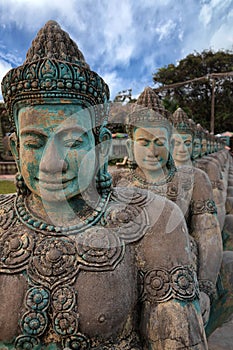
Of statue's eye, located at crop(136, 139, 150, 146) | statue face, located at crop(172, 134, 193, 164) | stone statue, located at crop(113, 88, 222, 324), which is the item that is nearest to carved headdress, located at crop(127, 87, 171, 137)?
stone statue, located at crop(113, 88, 222, 324)

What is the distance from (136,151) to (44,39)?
4.83ft

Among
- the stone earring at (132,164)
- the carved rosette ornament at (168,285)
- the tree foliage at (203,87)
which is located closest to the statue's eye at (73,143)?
the carved rosette ornament at (168,285)

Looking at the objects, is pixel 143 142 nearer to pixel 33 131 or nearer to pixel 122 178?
pixel 122 178

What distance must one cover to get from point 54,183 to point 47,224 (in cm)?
23

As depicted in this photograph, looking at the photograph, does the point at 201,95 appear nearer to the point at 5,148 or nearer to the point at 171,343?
the point at 5,148

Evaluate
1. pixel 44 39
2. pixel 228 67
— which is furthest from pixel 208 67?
pixel 44 39

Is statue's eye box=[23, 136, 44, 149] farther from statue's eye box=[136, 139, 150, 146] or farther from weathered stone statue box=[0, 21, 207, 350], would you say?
statue's eye box=[136, 139, 150, 146]

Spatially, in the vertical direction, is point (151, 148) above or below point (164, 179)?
above

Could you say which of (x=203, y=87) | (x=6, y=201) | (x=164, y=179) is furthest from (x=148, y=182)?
(x=203, y=87)

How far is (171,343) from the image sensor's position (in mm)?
1421

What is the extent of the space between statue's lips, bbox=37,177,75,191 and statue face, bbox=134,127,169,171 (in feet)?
4.57

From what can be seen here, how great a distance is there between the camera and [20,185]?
1603 mm

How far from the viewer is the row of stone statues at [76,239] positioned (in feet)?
4.54

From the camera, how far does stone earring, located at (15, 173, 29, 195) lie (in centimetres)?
159
